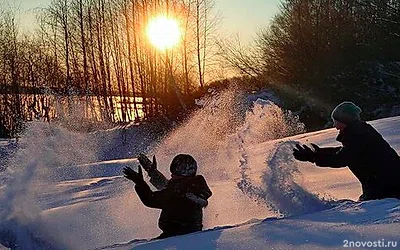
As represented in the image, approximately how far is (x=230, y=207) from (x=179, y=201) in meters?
1.74

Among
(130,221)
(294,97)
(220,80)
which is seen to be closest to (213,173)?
(130,221)

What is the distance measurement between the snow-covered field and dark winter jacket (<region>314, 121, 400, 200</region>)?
36 centimetres

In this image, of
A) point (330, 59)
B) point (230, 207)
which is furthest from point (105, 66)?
point (230, 207)

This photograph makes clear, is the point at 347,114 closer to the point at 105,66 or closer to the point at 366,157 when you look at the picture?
the point at 366,157

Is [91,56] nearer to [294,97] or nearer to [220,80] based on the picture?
[220,80]

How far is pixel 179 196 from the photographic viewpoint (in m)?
4.68

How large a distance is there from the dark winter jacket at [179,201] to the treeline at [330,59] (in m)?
23.9

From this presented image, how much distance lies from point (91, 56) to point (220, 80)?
760cm

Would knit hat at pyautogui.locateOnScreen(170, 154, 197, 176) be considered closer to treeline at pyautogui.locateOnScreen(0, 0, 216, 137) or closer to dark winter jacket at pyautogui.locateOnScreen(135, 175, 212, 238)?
dark winter jacket at pyautogui.locateOnScreen(135, 175, 212, 238)

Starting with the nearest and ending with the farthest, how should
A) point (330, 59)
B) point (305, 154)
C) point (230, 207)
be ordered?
point (305, 154)
point (230, 207)
point (330, 59)

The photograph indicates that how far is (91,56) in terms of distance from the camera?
32312mm

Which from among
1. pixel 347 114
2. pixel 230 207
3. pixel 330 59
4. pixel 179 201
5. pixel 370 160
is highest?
pixel 330 59

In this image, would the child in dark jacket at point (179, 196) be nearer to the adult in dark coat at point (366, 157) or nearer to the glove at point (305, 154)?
the glove at point (305, 154)

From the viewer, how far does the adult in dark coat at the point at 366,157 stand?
4875mm
